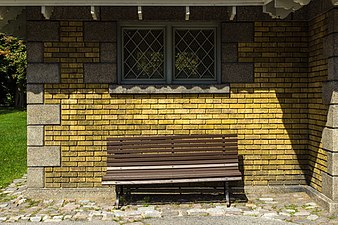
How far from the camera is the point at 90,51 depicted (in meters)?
6.90

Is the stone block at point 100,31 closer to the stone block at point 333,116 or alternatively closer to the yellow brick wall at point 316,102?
the yellow brick wall at point 316,102

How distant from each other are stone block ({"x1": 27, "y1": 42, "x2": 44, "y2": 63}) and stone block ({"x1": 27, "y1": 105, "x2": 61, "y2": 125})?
692mm

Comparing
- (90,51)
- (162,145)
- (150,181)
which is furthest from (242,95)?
(90,51)

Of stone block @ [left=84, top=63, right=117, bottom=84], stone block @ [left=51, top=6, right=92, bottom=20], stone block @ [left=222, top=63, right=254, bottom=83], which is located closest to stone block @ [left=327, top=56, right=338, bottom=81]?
stone block @ [left=222, top=63, right=254, bottom=83]

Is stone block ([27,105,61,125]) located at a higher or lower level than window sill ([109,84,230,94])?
lower

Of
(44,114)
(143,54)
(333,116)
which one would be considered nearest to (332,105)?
(333,116)

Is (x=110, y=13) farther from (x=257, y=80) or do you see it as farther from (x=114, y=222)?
(x=114, y=222)

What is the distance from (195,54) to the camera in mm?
7113

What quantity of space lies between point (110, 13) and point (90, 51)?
2.08 feet

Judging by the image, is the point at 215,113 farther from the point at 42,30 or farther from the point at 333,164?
the point at 42,30

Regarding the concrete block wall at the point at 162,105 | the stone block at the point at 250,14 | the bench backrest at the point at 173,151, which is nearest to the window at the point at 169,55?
the concrete block wall at the point at 162,105

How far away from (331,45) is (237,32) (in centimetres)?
146

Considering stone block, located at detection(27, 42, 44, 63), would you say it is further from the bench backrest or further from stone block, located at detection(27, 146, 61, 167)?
the bench backrest

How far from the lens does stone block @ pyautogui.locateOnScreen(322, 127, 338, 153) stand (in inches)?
238
